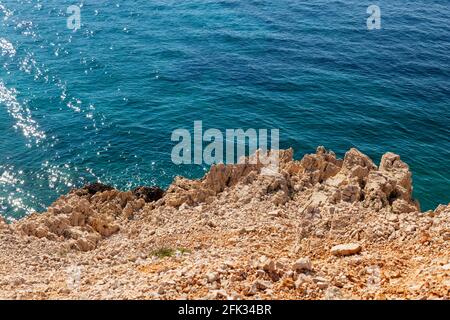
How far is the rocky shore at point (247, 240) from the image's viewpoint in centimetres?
1461

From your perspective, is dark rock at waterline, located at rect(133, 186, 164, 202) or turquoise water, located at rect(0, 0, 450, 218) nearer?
dark rock at waterline, located at rect(133, 186, 164, 202)

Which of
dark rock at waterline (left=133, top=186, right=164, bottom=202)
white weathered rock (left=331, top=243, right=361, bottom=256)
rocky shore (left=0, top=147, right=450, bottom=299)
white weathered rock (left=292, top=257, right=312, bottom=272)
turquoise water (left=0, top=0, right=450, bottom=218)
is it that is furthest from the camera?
turquoise water (left=0, top=0, right=450, bottom=218)

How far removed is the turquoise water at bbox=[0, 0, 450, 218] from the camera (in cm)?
3884

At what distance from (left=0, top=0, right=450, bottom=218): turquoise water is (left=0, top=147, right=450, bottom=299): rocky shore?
985cm

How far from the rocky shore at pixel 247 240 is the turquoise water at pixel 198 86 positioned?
9.85m

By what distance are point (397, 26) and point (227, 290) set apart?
59.5 metres

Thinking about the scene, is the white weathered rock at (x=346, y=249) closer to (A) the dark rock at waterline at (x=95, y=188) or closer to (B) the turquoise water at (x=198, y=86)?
(B) the turquoise water at (x=198, y=86)

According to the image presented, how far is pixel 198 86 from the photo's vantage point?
50.1 metres

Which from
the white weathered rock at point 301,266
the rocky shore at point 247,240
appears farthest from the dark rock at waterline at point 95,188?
the white weathered rock at point 301,266

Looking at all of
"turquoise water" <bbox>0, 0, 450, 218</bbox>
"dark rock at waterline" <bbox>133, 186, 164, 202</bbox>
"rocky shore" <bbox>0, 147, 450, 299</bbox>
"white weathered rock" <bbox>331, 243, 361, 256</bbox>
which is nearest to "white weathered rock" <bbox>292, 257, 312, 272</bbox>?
"rocky shore" <bbox>0, 147, 450, 299</bbox>
